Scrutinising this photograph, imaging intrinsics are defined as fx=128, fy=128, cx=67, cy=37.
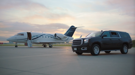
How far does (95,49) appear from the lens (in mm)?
10156

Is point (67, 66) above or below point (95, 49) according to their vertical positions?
below

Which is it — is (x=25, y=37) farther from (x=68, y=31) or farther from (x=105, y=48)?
(x=105, y=48)

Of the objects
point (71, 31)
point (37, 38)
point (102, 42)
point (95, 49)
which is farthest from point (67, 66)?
point (71, 31)

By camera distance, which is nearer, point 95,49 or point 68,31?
point 95,49

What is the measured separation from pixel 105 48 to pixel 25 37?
21505 mm

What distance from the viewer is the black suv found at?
32.6ft

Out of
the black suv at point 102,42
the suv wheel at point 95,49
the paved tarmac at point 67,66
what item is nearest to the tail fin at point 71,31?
the black suv at point 102,42

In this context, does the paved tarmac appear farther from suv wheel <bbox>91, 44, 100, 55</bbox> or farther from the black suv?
the black suv

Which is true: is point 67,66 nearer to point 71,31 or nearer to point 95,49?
point 95,49

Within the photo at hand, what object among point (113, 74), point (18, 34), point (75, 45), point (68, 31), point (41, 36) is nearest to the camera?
point (113, 74)

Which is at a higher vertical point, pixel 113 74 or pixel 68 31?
pixel 68 31

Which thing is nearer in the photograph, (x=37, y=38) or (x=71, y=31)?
(x=37, y=38)

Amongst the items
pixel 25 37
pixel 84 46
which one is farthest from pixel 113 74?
pixel 25 37

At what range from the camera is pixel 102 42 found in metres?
10.4
